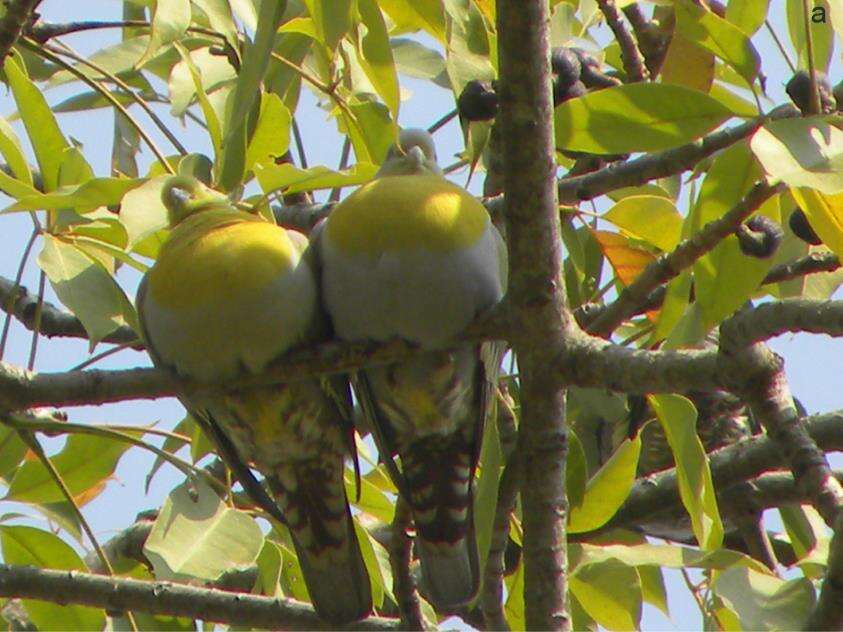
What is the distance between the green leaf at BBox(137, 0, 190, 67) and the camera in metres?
2.39

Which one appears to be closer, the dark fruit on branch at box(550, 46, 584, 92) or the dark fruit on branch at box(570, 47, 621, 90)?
the dark fruit on branch at box(550, 46, 584, 92)

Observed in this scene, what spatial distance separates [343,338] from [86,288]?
0.48 m

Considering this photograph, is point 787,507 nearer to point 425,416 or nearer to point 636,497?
point 636,497

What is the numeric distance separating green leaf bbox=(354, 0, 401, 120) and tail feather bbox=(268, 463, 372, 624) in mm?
1019

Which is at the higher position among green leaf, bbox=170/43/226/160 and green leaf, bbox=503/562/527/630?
green leaf, bbox=170/43/226/160

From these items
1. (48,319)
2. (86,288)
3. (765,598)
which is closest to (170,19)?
A: (86,288)

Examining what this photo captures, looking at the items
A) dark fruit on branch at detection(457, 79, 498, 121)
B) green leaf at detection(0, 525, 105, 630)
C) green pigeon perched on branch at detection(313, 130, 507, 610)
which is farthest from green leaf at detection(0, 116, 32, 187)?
dark fruit on branch at detection(457, 79, 498, 121)

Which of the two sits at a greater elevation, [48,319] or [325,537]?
[48,319]

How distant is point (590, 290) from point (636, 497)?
50cm

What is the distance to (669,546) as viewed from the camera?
2.40m

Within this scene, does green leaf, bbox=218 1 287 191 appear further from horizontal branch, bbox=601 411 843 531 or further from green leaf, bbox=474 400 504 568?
horizontal branch, bbox=601 411 843 531

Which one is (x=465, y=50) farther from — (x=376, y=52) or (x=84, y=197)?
(x=84, y=197)

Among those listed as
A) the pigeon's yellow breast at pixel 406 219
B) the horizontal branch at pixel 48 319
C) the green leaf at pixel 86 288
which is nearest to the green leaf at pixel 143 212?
the green leaf at pixel 86 288

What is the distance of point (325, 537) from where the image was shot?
2879mm
